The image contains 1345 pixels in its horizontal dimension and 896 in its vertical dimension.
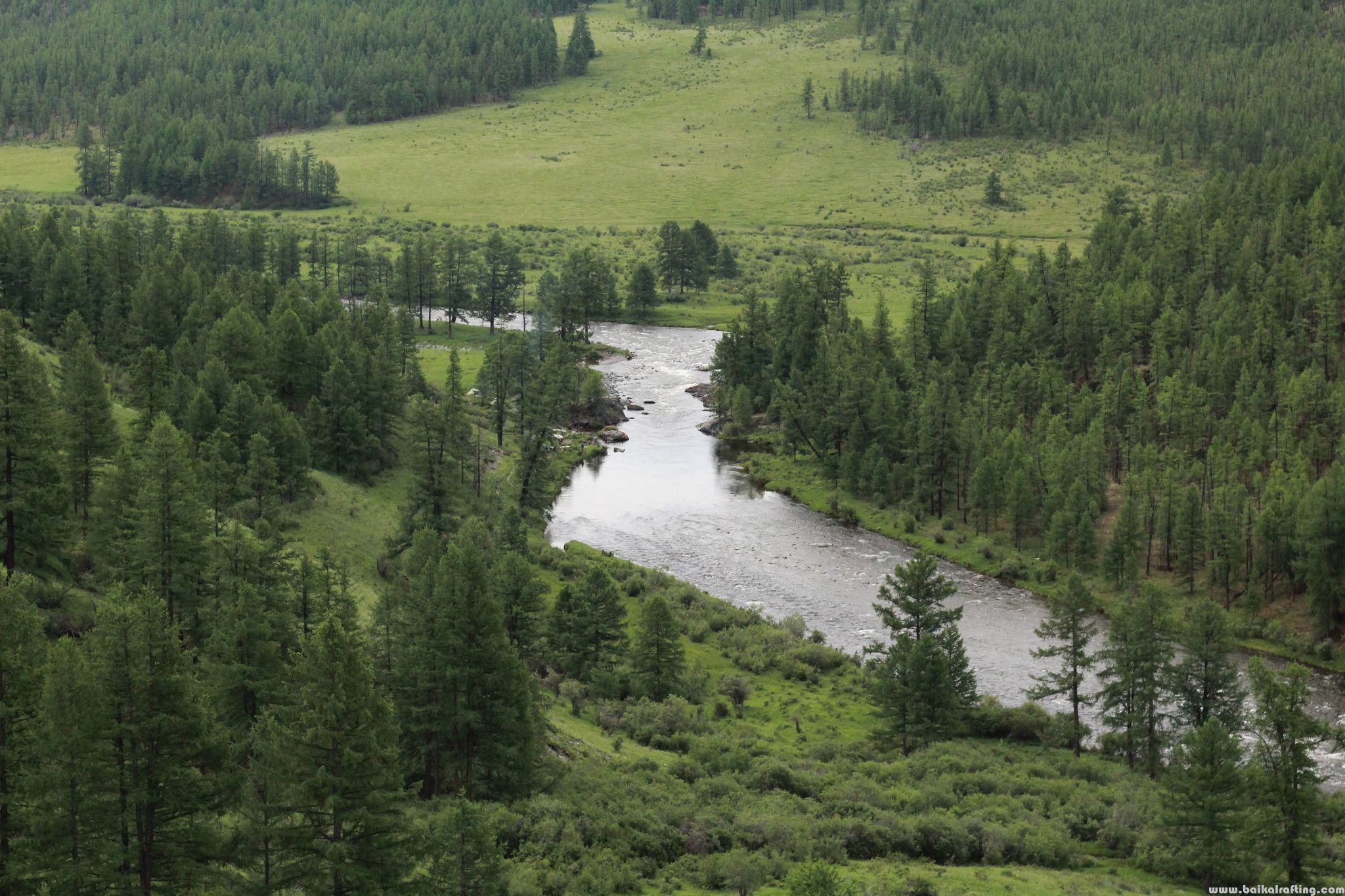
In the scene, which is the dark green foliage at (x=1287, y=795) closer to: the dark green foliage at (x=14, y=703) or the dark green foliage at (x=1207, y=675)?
the dark green foliage at (x=1207, y=675)

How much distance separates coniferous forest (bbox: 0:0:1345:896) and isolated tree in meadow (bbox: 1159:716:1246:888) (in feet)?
0.64

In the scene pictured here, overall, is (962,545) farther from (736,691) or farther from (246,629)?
(246,629)

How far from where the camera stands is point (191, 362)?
4141 inches

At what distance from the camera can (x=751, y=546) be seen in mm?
111625

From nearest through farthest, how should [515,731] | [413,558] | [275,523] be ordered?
[515,731] < [413,558] < [275,523]

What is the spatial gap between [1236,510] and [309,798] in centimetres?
7754

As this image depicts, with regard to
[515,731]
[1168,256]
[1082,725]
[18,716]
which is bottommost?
[1082,725]

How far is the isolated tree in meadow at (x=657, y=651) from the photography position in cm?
7750

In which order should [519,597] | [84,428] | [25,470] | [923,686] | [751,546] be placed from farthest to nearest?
[751,546], [84,428], [923,686], [519,597], [25,470]

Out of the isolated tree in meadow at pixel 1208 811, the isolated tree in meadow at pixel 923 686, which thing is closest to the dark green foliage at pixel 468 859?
the isolated tree in meadow at pixel 1208 811

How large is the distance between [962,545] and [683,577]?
2435 cm

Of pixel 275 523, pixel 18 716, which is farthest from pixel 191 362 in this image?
pixel 18 716

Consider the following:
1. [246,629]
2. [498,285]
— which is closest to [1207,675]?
[246,629]

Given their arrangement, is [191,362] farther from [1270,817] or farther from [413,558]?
[1270,817]
